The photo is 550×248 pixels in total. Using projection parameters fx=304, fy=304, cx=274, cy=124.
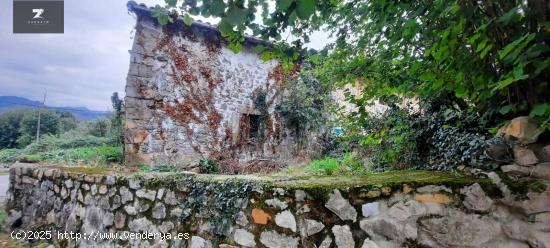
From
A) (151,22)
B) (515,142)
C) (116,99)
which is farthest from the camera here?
(116,99)

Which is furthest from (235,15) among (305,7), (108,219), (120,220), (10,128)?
(10,128)

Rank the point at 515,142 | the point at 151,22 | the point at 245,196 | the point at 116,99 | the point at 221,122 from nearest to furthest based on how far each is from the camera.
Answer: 1. the point at 515,142
2. the point at 245,196
3. the point at 151,22
4. the point at 221,122
5. the point at 116,99

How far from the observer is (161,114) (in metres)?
7.03

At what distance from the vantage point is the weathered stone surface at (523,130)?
1645 mm

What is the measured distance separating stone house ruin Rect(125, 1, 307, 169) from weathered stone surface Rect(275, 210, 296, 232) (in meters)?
5.48

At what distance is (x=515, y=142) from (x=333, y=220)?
112cm

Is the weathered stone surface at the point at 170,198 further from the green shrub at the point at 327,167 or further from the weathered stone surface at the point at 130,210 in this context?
the green shrub at the point at 327,167

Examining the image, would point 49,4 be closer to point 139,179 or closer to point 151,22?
point 151,22

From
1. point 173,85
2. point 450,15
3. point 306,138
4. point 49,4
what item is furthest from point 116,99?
point 450,15

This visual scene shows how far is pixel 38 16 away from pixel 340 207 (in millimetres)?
6495

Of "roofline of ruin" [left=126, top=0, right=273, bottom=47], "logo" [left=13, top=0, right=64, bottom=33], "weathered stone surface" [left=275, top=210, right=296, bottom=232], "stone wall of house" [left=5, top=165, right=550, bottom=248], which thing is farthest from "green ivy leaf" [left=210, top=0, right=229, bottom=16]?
"logo" [left=13, top=0, right=64, bottom=33]

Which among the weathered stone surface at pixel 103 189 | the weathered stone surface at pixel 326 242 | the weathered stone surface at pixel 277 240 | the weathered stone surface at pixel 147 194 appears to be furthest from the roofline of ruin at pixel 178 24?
the weathered stone surface at pixel 326 242

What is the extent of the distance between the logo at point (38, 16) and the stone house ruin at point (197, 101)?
145cm

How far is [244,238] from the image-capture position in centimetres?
199
